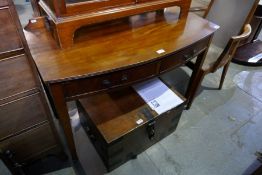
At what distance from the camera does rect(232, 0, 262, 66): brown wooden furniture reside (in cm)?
219

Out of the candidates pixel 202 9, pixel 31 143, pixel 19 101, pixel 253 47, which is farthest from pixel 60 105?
pixel 253 47

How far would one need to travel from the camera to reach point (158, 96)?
4.22 feet

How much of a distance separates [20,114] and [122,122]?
53 cm

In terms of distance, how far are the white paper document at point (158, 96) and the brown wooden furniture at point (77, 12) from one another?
0.51 metres

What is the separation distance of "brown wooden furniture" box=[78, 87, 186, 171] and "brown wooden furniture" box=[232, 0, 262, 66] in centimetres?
144

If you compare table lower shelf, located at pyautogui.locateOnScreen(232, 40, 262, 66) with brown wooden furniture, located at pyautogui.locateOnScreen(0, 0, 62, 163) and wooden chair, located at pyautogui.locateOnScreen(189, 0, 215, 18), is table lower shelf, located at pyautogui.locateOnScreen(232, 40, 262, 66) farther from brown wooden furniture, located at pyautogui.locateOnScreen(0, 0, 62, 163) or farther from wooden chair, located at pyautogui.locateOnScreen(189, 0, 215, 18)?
brown wooden furniture, located at pyautogui.locateOnScreen(0, 0, 62, 163)

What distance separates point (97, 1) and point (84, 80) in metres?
0.38

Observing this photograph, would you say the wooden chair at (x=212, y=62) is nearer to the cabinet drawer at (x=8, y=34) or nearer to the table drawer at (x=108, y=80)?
the table drawer at (x=108, y=80)

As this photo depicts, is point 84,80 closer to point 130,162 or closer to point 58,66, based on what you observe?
point 58,66

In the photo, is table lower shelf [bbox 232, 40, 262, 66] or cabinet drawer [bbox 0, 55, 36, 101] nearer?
cabinet drawer [bbox 0, 55, 36, 101]

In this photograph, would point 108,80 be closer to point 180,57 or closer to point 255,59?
point 180,57

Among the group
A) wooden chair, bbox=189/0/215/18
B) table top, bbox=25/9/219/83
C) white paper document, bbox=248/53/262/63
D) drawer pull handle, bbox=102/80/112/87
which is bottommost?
white paper document, bbox=248/53/262/63

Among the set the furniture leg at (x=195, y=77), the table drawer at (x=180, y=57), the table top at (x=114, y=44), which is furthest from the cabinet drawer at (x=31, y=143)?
the furniture leg at (x=195, y=77)

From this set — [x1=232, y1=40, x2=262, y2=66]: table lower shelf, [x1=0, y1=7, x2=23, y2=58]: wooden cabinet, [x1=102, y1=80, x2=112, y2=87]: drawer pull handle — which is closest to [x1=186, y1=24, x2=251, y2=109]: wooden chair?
[x1=232, y1=40, x2=262, y2=66]: table lower shelf
